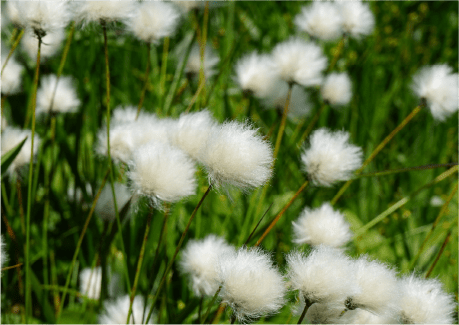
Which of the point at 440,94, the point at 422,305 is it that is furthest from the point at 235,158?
the point at 440,94

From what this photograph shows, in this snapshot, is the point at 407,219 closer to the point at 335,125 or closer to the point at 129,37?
the point at 335,125

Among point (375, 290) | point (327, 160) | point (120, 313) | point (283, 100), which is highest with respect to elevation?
point (283, 100)

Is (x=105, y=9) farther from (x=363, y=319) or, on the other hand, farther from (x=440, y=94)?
(x=440, y=94)

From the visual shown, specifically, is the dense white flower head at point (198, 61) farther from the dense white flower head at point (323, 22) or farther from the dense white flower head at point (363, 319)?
the dense white flower head at point (363, 319)

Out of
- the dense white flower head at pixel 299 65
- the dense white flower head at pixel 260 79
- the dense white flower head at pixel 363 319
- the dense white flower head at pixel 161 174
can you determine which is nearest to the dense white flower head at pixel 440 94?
the dense white flower head at pixel 299 65

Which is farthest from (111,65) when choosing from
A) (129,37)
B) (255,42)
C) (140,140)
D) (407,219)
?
(407,219)

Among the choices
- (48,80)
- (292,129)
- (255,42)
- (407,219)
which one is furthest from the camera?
(255,42)

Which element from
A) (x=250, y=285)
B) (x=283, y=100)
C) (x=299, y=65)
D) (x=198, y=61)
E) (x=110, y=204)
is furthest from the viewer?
(x=198, y=61)
